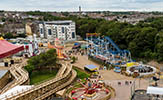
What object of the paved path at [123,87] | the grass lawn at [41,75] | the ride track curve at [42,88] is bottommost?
the grass lawn at [41,75]

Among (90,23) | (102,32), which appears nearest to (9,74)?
(102,32)

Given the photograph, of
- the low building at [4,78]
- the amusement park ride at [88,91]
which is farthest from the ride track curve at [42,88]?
the amusement park ride at [88,91]

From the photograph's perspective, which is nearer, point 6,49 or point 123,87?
point 123,87

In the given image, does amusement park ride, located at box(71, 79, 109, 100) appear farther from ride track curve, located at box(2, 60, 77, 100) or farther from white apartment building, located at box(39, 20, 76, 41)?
white apartment building, located at box(39, 20, 76, 41)

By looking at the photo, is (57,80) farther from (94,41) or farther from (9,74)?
(94,41)

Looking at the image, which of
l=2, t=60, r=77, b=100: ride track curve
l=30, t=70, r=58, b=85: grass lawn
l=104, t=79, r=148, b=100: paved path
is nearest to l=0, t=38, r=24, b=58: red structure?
l=30, t=70, r=58, b=85: grass lawn

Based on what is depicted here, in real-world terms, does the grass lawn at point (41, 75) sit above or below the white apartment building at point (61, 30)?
below

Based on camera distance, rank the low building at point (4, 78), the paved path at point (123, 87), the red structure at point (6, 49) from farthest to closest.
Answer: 1. the red structure at point (6, 49)
2. the low building at point (4, 78)
3. the paved path at point (123, 87)

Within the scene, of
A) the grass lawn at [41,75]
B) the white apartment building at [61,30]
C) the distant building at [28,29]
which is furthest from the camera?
the distant building at [28,29]

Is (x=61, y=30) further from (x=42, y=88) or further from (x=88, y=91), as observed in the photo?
(x=88, y=91)

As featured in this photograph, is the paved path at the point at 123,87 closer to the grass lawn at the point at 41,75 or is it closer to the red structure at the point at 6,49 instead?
the grass lawn at the point at 41,75

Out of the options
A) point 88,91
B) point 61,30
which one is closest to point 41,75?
point 88,91
